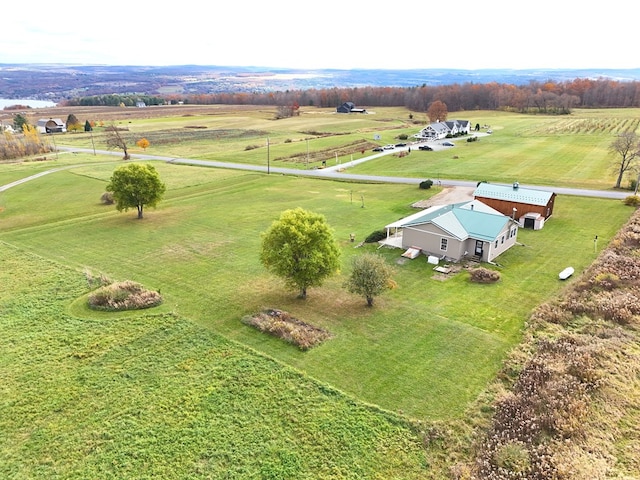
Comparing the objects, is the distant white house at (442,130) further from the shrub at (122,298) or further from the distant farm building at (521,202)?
the shrub at (122,298)

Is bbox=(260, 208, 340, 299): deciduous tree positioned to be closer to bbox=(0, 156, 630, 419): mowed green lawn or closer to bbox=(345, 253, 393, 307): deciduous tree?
bbox=(345, 253, 393, 307): deciduous tree

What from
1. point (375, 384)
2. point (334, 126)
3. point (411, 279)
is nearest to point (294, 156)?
point (334, 126)

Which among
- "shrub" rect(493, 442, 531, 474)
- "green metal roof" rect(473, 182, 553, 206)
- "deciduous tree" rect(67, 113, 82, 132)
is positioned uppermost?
"green metal roof" rect(473, 182, 553, 206)

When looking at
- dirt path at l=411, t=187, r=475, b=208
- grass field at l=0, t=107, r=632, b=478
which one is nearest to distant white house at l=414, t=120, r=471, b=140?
dirt path at l=411, t=187, r=475, b=208

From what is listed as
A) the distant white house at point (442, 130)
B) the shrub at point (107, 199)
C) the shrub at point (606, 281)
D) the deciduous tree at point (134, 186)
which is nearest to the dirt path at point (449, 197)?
the shrub at point (606, 281)

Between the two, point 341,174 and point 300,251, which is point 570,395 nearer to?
point 300,251

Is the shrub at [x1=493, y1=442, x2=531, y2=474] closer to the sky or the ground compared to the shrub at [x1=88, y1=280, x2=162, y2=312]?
closer to the sky
